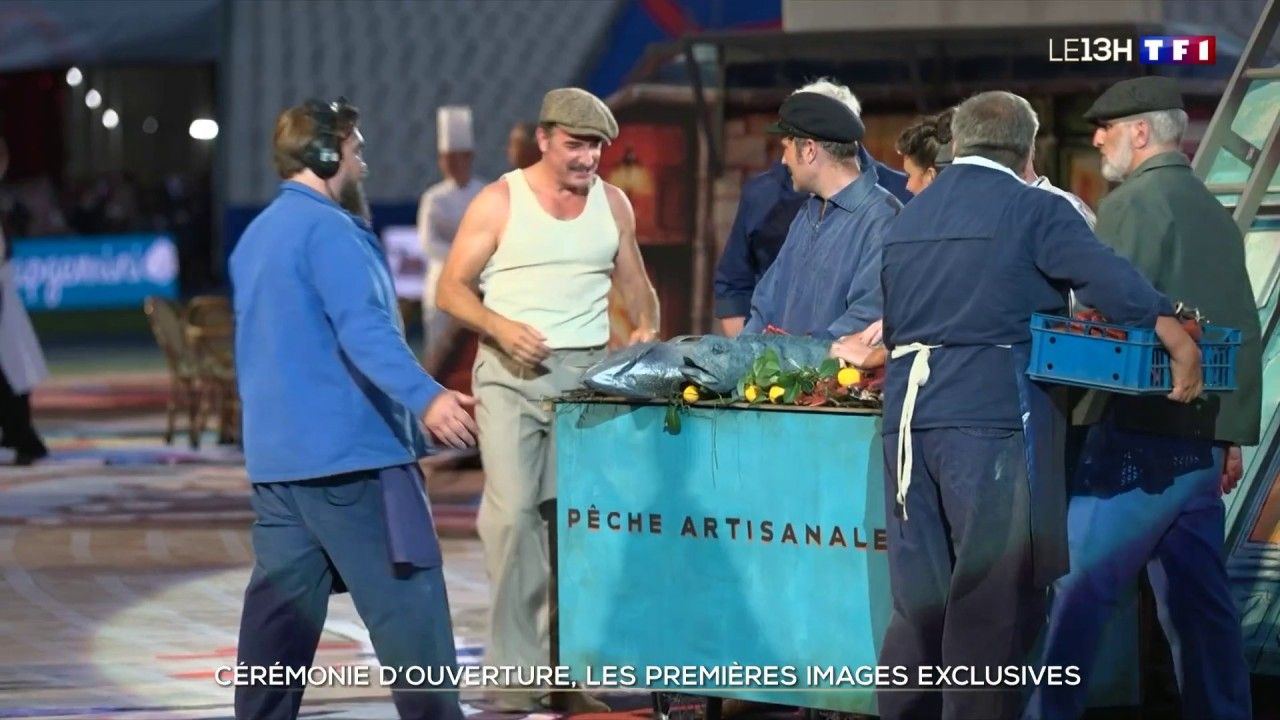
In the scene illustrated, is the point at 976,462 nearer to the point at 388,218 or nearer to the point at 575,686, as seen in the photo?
the point at 575,686

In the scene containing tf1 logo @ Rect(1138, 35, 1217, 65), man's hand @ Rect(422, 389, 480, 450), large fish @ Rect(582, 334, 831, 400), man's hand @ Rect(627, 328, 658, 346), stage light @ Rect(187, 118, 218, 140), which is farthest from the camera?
stage light @ Rect(187, 118, 218, 140)

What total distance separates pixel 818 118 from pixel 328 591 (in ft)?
7.49

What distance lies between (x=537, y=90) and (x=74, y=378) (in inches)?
227

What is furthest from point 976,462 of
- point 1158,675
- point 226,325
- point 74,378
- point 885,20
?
point 74,378

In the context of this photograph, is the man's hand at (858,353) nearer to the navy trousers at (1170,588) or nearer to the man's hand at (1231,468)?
the navy trousers at (1170,588)

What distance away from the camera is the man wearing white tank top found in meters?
8.57

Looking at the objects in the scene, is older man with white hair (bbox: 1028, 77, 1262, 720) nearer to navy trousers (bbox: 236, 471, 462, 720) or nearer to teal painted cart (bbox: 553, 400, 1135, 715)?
teal painted cart (bbox: 553, 400, 1135, 715)

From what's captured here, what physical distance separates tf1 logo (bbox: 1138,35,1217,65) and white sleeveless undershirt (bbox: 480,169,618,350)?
12.5 ft

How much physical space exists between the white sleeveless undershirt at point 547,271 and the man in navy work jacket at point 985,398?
7.08 feet

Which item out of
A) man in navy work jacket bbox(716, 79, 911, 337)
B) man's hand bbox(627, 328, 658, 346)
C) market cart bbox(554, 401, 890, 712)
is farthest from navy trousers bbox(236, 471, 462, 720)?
man in navy work jacket bbox(716, 79, 911, 337)

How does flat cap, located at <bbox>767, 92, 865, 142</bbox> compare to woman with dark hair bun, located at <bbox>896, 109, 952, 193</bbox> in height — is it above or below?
above

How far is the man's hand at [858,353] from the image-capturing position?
285 inches

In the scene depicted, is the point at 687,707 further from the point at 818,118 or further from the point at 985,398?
the point at 818,118

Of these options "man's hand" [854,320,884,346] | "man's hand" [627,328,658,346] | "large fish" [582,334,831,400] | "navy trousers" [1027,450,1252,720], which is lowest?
"navy trousers" [1027,450,1252,720]
